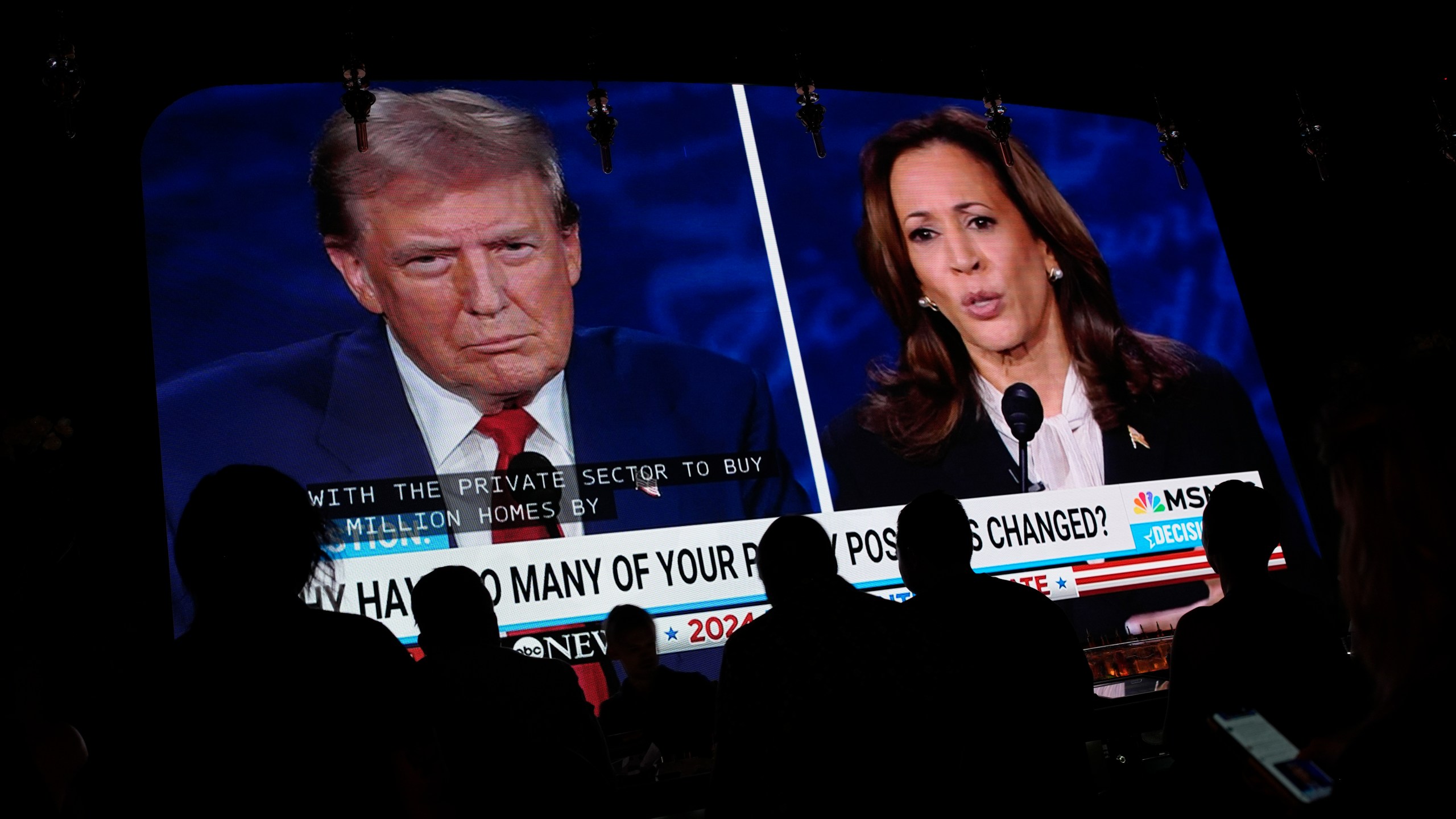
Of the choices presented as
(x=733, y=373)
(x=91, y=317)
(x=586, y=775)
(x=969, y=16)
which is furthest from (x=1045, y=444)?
(x=91, y=317)

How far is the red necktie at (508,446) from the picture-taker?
3.17 meters

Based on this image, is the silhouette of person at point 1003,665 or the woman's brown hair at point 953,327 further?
the woman's brown hair at point 953,327

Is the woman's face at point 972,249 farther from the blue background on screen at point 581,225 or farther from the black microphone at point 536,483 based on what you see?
the black microphone at point 536,483

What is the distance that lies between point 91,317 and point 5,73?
2.64 ft

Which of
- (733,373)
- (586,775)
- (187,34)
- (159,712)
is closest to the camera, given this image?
(159,712)

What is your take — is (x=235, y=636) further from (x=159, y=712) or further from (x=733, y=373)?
(x=733, y=373)

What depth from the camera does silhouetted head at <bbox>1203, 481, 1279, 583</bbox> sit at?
2082 millimetres

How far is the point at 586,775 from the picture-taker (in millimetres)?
1871

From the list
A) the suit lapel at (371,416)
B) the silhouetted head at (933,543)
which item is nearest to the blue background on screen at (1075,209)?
the suit lapel at (371,416)

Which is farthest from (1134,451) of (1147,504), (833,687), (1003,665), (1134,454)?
(833,687)

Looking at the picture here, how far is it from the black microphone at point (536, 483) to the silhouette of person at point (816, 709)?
4.86ft

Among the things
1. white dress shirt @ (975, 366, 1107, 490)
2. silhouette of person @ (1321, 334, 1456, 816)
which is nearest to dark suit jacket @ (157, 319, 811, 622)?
white dress shirt @ (975, 366, 1107, 490)

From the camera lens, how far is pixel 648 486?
132 inches

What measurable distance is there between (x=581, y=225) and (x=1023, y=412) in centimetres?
166
